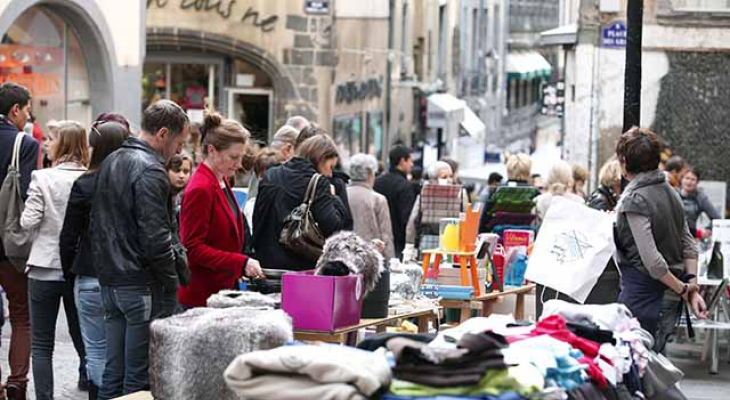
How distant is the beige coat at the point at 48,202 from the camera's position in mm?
8828

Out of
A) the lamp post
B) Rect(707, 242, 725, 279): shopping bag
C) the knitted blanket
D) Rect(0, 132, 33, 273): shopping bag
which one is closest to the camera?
the knitted blanket

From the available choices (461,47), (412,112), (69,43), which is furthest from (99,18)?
(461,47)

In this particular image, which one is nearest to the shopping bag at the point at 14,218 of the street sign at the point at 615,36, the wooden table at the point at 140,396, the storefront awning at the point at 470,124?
the wooden table at the point at 140,396

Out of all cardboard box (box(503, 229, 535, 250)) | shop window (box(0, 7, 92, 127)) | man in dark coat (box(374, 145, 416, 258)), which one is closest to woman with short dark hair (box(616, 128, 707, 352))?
cardboard box (box(503, 229, 535, 250))

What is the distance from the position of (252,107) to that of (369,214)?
17.3m

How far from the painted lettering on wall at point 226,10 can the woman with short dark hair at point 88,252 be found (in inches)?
794

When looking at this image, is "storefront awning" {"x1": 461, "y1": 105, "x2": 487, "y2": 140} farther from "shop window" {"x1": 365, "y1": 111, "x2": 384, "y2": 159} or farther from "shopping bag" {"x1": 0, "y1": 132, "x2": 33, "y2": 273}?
"shopping bag" {"x1": 0, "y1": 132, "x2": 33, "y2": 273}

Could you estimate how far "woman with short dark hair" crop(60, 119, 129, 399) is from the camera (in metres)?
8.16

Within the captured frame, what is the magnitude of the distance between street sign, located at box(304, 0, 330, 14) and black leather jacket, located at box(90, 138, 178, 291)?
21.2 metres

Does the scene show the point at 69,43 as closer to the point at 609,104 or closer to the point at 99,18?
the point at 99,18

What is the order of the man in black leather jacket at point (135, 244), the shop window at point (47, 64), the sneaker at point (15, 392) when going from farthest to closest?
the shop window at point (47, 64) → the sneaker at point (15, 392) → the man in black leather jacket at point (135, 244)

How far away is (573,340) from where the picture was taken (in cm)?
608

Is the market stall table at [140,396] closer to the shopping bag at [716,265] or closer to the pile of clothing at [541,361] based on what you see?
the pile of clothing at [541,361]

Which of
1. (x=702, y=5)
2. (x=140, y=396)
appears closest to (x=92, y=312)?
(x=140, y=396)
